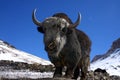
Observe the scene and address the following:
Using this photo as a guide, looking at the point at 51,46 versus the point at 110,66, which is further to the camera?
the point at 110,66

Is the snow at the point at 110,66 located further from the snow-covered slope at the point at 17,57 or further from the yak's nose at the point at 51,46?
the yak's nose at the point at 51,46

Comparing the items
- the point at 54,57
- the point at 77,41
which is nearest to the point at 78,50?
the point at 77,41

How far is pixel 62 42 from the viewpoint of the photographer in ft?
51.7

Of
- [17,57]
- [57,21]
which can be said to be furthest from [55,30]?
Answer: [17,57]

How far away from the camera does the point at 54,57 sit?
15820mm

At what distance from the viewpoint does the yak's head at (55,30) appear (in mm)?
14547

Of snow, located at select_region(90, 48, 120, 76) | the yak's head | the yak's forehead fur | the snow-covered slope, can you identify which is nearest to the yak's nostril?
the yak's head

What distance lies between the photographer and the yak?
14844 mm

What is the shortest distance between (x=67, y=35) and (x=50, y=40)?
A: 7.11ft

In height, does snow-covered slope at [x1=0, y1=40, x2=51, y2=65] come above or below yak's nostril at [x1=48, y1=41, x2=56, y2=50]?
above

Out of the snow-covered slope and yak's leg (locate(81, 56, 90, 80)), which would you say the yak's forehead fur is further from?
the snow-covered slope

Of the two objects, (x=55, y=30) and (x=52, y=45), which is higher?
(x=55, y=30)

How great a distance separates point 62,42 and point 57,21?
0.90 meters

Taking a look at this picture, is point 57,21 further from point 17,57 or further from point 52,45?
point 17,57
